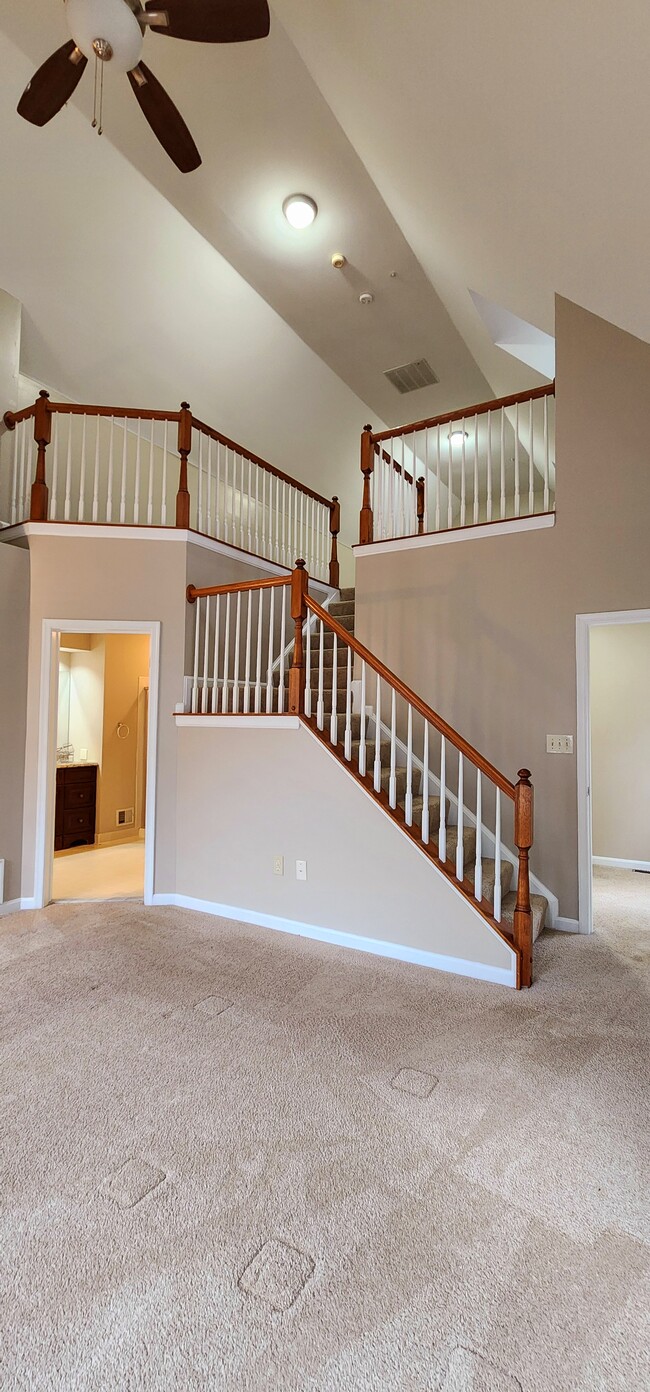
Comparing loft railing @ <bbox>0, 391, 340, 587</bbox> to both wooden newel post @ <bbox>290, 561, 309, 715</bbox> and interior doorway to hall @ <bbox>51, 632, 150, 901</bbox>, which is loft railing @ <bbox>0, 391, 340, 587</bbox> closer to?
wooden newel post @ <bbox>290, 561, 309, 715</bbox>

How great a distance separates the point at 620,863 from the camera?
5.27 meters

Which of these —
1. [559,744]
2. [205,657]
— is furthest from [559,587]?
→ [205,657]

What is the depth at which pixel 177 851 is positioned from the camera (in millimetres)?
4156

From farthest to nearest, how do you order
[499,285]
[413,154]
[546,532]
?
[546,532] → [499,285] → [413,154]

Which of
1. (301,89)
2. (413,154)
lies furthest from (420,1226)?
(301,89)

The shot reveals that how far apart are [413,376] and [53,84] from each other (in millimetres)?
4149

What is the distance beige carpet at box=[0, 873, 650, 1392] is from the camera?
1188 mm

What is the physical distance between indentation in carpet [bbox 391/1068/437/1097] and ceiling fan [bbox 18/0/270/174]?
14.1ft

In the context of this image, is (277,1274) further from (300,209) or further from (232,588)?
(300,209)

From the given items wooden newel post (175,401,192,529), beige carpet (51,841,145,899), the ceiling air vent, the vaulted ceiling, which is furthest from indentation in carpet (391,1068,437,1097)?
the ceiling air vent

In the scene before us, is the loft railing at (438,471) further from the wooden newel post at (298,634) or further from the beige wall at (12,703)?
the beige wall at (12,703)

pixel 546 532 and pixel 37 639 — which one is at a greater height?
pixel 546 532

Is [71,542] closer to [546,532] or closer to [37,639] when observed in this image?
[37,639]

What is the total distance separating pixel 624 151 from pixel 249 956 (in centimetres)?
367
